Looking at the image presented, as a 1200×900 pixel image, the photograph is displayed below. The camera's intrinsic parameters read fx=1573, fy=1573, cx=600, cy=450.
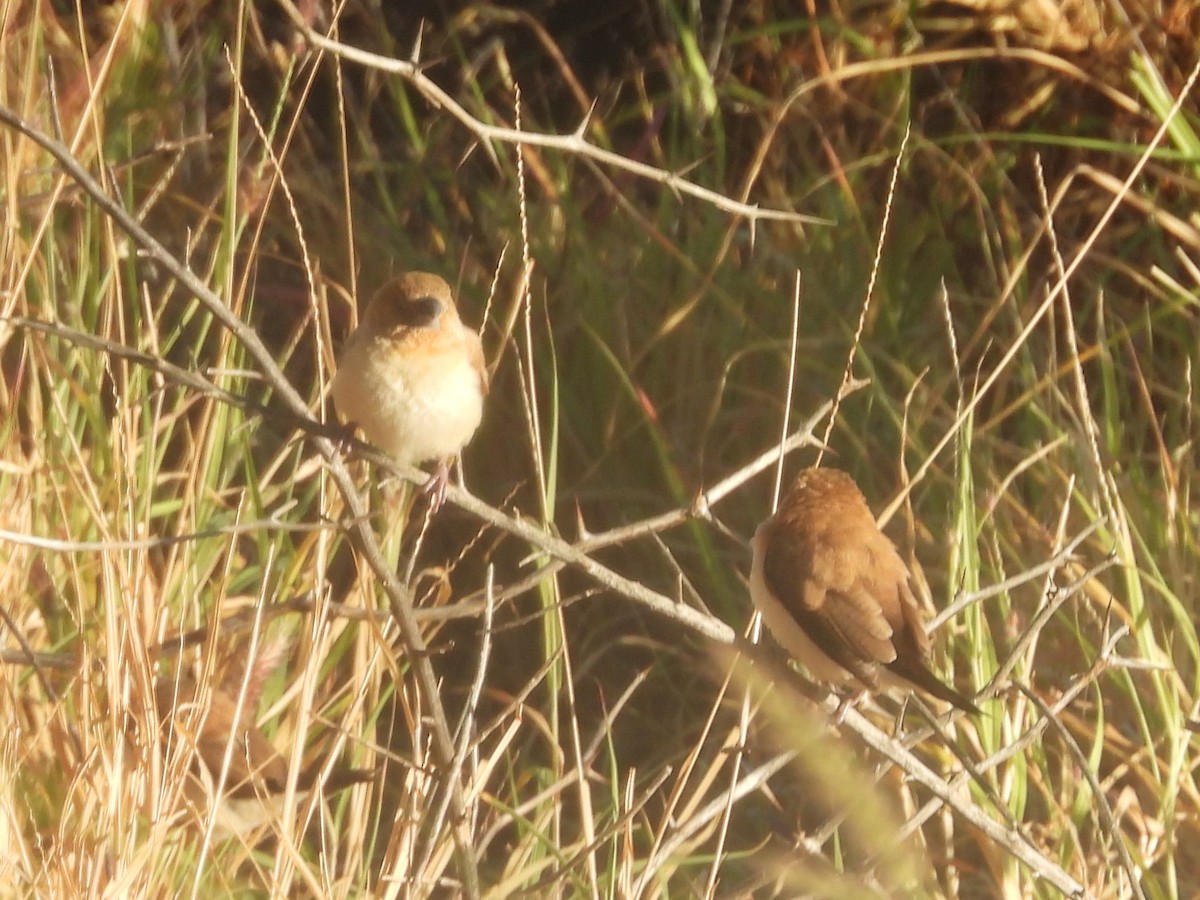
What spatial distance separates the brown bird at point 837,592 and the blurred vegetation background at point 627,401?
0.52 feet

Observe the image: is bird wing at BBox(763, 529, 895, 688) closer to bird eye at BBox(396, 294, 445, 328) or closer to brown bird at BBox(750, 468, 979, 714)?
brown bird at BBox(750, 468, 979, 714)

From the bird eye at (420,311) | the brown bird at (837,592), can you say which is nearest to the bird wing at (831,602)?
the brown bird at (837,592)

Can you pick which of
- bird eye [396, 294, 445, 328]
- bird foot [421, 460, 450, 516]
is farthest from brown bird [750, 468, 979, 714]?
bird eye [396, 294, 445, 328]

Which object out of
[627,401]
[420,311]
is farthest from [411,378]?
[627,401]

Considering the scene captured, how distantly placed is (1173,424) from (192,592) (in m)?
2.17

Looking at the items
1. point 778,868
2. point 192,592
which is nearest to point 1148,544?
point 778,868

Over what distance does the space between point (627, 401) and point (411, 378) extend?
138 cm

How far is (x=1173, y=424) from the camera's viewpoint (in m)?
3.53

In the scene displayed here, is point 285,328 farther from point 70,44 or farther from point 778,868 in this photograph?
point 778,868

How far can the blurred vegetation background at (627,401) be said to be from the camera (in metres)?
2.53

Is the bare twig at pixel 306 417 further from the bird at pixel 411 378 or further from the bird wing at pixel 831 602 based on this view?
the bird wing at pixel 831 602

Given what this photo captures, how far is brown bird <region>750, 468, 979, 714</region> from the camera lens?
2316mm

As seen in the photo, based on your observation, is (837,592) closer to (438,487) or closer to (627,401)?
(438,487)

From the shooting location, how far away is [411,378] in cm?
250
